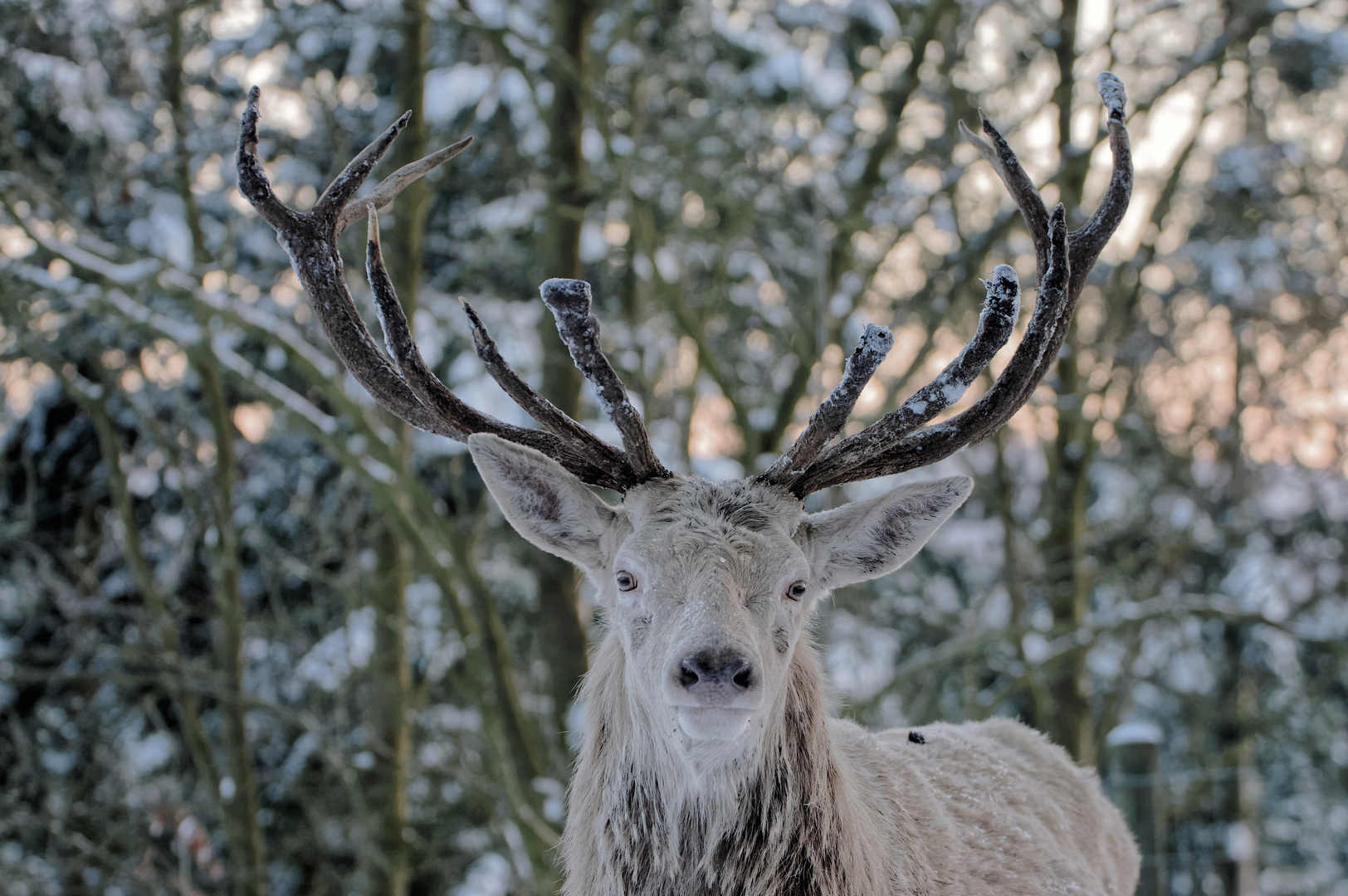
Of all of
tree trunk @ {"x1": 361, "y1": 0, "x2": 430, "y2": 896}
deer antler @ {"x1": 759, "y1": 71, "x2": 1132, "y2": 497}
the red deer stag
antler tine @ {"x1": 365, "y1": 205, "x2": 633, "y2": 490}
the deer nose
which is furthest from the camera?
tree trunk @ {"x1": 361, "y1": 0, "x2": 430, "y2": 896}

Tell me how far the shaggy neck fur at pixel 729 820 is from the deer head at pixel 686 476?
11 centimetres

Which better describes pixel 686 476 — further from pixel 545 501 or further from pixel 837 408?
pixel 837 408

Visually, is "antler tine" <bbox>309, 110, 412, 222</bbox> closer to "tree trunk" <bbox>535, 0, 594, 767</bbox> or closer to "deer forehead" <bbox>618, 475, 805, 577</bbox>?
"deer forehead" <bbox>618, 475, 805, 577</bbox>

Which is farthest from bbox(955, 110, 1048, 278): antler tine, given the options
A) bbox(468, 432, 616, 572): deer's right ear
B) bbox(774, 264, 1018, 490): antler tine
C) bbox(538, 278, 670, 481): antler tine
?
bbox(468, 432, 616, 572): deer's right ear

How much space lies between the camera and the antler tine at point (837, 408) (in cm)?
295

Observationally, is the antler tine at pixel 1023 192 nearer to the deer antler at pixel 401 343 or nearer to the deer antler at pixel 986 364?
the deer antler at pixel 986 364

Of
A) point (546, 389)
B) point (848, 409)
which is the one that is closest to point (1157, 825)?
point (848, 409)

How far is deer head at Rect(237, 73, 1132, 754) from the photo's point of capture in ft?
9.59

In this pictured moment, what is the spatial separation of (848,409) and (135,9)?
9091 mm

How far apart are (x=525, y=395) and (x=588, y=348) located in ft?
1.09

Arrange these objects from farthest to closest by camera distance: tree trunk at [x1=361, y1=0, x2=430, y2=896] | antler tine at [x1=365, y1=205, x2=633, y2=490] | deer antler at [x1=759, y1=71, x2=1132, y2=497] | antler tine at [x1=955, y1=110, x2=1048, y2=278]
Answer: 1. tree trunk at [x1=361, y1=0, x2=430, y2=896]
2. antler tine at [x1=955, y1=110, x2=1048, y2=278]
3. antler tine at [x1=365, y1=205, x2=633, y2=490]
4. deer antler at [x1=759, y1=71, x2=1132, y2=497]

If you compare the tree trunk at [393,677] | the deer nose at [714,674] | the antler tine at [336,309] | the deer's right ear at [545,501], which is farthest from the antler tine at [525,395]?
the tree trunk at [393,677]

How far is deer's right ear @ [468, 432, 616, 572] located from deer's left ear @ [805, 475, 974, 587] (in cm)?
71

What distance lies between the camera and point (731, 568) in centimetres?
288
